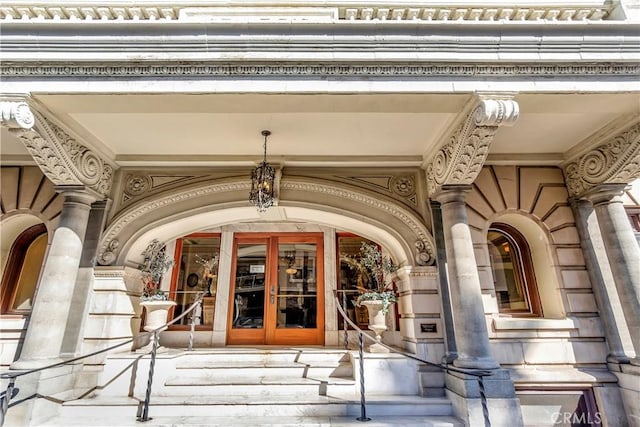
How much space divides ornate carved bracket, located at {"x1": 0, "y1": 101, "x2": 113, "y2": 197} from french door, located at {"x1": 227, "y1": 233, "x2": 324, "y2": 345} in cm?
294

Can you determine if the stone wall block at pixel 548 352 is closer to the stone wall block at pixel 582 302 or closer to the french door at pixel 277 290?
the stone wall block at pixel 582 302

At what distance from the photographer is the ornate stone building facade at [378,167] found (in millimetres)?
2914

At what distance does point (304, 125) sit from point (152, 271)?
3116mm

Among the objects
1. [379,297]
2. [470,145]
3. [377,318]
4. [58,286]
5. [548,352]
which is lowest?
[548,352]

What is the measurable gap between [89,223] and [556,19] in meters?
5.98

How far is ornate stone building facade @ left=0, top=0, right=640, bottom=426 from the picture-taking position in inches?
115

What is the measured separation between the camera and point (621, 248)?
148 inches

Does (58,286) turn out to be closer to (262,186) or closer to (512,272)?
(262,186)

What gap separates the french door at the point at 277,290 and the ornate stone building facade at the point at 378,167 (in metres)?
1.40

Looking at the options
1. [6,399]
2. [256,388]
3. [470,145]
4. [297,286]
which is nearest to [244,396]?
[256,388]

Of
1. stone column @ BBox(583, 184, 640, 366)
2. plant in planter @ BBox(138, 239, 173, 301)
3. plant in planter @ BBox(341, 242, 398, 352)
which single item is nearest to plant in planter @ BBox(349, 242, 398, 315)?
plant in planter @ BBox(341, 242, 398, 352)

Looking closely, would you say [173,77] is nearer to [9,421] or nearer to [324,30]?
[324,30]

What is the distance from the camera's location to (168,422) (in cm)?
319

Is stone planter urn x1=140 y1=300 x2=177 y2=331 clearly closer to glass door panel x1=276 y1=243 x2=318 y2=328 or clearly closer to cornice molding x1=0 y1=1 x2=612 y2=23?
glass door panel x1=276 y1=243 x2=318 y2=328
